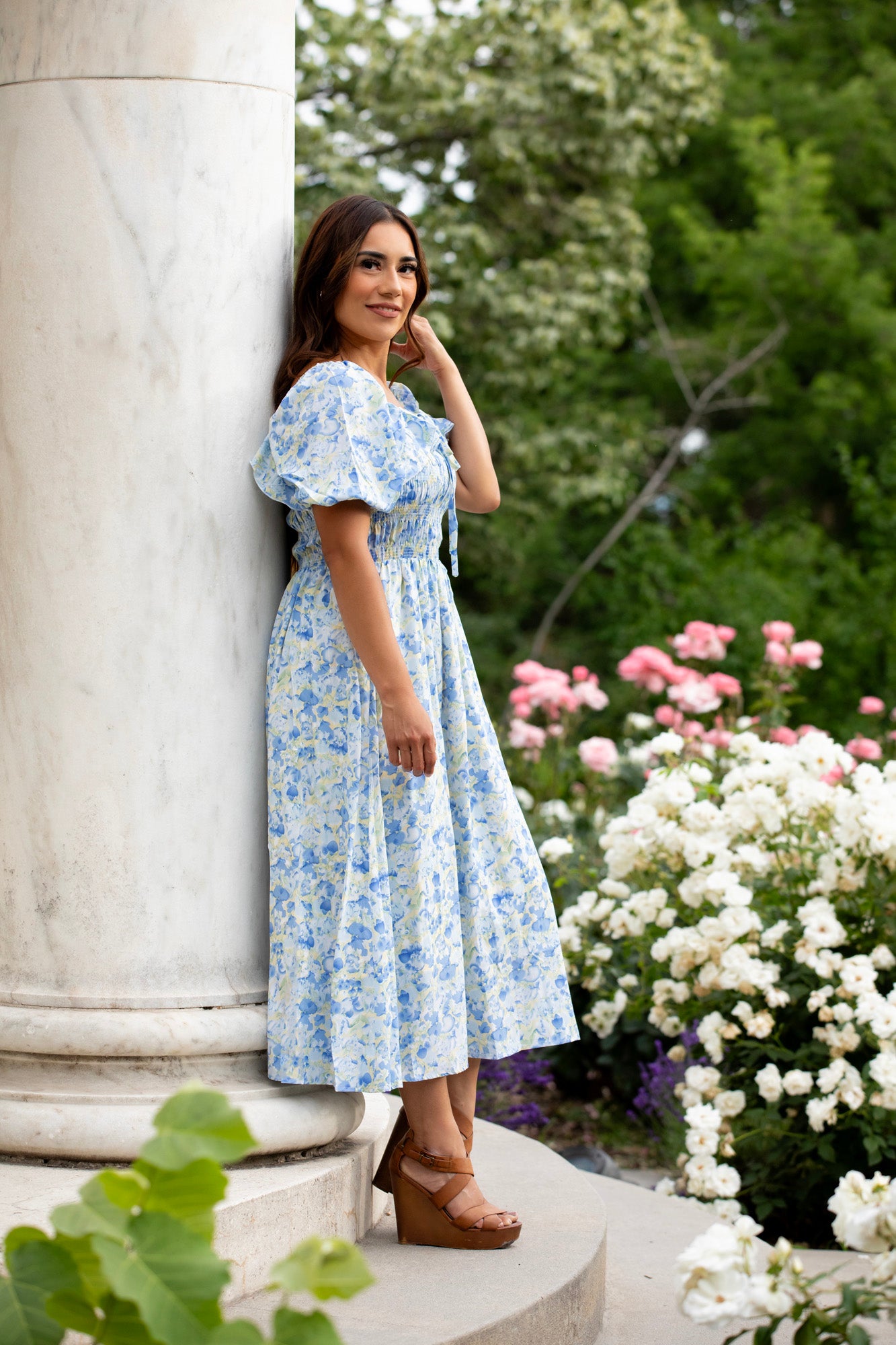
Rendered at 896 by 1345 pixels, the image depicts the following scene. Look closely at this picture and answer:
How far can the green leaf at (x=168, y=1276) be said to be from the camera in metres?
1.26

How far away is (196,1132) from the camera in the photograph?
134cm

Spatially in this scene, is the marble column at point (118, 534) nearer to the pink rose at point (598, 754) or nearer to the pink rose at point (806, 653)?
the pink rose at point (598, 754)

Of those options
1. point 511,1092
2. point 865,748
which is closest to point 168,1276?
point 511,1092

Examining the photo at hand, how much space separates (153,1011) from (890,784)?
1.99 metres

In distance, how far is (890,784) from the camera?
3611 millimetres

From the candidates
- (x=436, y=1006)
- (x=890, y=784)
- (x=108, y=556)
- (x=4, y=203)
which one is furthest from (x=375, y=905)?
(x=890, y=784)

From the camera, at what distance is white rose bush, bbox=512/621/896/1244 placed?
3295 millimetres

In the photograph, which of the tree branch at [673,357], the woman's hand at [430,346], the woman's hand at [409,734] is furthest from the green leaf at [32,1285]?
the tree branch at [673,357]

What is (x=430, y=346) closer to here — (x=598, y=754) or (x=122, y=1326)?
(x=122, y=1326)

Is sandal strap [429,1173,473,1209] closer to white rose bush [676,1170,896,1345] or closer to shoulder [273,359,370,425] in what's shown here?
white rose bush [676,1170,896,1345]

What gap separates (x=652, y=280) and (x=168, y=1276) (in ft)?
49.5

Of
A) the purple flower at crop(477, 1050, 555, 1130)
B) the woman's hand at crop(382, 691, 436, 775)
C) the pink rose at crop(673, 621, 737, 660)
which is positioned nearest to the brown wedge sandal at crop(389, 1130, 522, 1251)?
the woman's hand at crop(382, 691, 436, 775)

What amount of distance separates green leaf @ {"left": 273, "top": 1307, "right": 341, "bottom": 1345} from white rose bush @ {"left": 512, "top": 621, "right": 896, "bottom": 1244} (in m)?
2.07

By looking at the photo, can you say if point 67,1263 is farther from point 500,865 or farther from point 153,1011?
point 500,865
